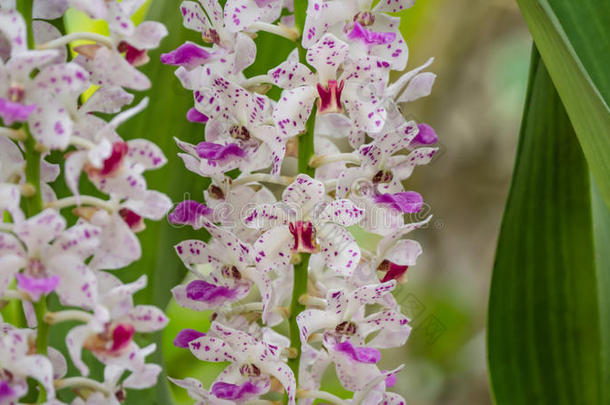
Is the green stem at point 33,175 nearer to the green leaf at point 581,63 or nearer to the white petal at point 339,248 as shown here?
the white petal at point 339,248

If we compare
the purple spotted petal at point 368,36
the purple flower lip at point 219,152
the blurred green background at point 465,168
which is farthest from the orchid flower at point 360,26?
the blurred green background at point 465,168

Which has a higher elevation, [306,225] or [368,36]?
[368,36]

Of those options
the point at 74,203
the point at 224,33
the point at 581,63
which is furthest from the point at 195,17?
the point at 581,63

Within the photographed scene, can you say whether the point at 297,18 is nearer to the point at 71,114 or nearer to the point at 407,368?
the point at 71,114

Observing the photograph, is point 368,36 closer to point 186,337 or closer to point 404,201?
point 404,201

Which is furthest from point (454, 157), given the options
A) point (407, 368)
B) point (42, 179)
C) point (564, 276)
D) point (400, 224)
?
point (42, 179)
